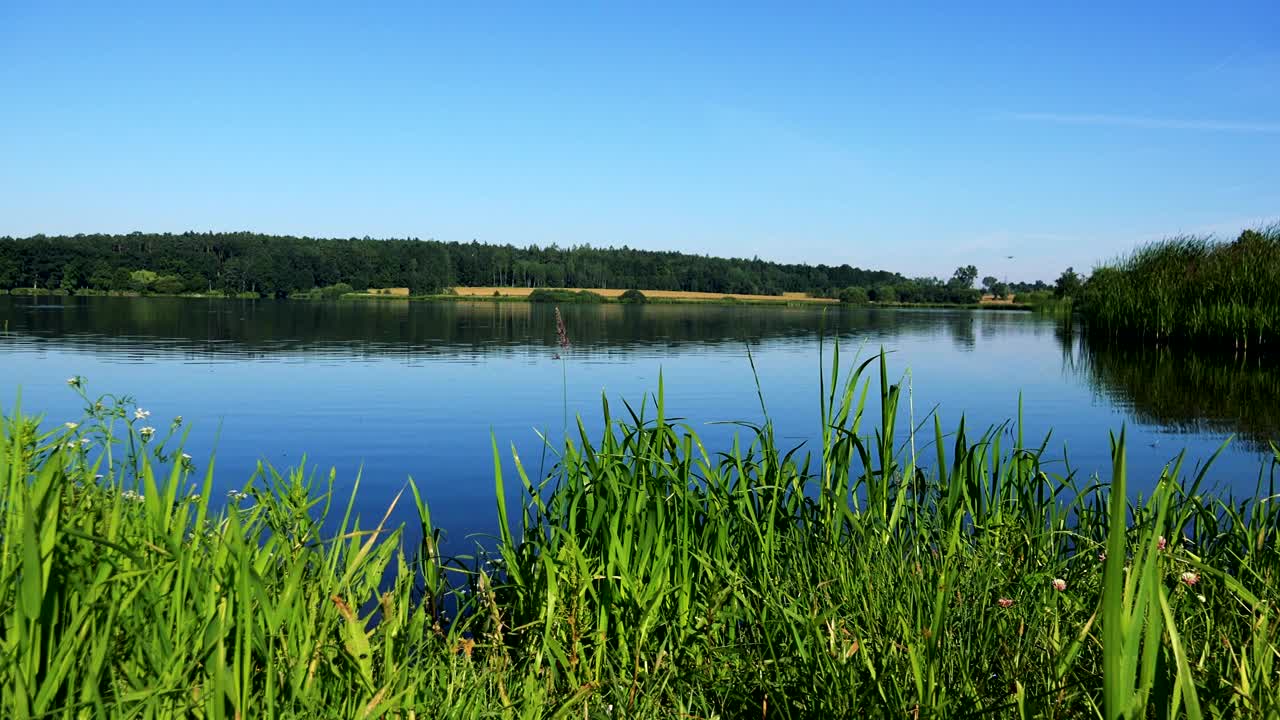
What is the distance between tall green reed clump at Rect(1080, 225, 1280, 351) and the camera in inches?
1034

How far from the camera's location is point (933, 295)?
146 metres

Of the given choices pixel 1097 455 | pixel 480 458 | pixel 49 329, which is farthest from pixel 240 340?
pixel 1097 455

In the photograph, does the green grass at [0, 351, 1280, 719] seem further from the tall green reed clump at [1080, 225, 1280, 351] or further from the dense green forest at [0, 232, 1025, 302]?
the dense green forest at [0, 232, 1025, 302]

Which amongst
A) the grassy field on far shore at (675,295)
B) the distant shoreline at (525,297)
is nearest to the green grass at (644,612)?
the distant shoreline at (525,297)

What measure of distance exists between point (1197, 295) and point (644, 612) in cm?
3079

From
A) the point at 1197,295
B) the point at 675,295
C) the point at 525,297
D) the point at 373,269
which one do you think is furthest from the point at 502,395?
the point at 373,269

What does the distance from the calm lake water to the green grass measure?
1.03 m

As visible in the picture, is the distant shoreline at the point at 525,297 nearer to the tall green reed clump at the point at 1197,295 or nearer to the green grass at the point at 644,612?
the tall green reed clump at the point at 1197,295

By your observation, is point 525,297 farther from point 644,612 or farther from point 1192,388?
point 644,612

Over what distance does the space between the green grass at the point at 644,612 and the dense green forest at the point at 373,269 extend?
475 feet

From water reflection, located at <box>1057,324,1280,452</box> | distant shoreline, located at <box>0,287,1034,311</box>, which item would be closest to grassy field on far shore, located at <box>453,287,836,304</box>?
distant shoreline, located at <box>0,287,1034,311</box>

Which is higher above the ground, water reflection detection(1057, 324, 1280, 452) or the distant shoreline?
the distant shoreline

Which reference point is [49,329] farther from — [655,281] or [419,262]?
[655,281]

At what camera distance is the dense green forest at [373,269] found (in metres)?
145
